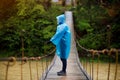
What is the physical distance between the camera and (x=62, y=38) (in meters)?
8.13

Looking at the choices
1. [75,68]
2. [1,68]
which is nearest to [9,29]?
[1,68]

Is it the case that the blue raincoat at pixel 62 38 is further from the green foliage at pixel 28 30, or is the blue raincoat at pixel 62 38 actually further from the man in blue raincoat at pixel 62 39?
the green foliage at pixel 28 30

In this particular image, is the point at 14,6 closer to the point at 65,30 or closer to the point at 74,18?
the point at 74,18

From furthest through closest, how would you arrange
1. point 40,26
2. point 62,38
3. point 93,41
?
point 40,26 < point 93,41 < point 62,38

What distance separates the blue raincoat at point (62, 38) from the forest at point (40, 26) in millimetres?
7779

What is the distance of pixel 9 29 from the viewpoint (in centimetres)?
1773

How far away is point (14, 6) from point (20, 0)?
22.8 inches

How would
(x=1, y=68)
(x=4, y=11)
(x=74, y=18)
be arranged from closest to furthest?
(x=1, y=68)
(x=4, y=11)
(x=74, y=18)

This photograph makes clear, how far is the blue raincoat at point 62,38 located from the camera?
8000mm

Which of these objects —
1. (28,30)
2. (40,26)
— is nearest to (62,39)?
(28,30)

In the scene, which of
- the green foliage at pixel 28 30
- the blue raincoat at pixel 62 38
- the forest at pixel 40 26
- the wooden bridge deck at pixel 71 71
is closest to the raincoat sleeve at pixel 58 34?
the blue raincoat at pixel 62 38

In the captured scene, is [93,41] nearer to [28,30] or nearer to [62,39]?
[28,30]

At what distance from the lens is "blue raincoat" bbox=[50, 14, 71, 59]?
8.00 m

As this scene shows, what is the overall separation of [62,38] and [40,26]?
9.89 m
